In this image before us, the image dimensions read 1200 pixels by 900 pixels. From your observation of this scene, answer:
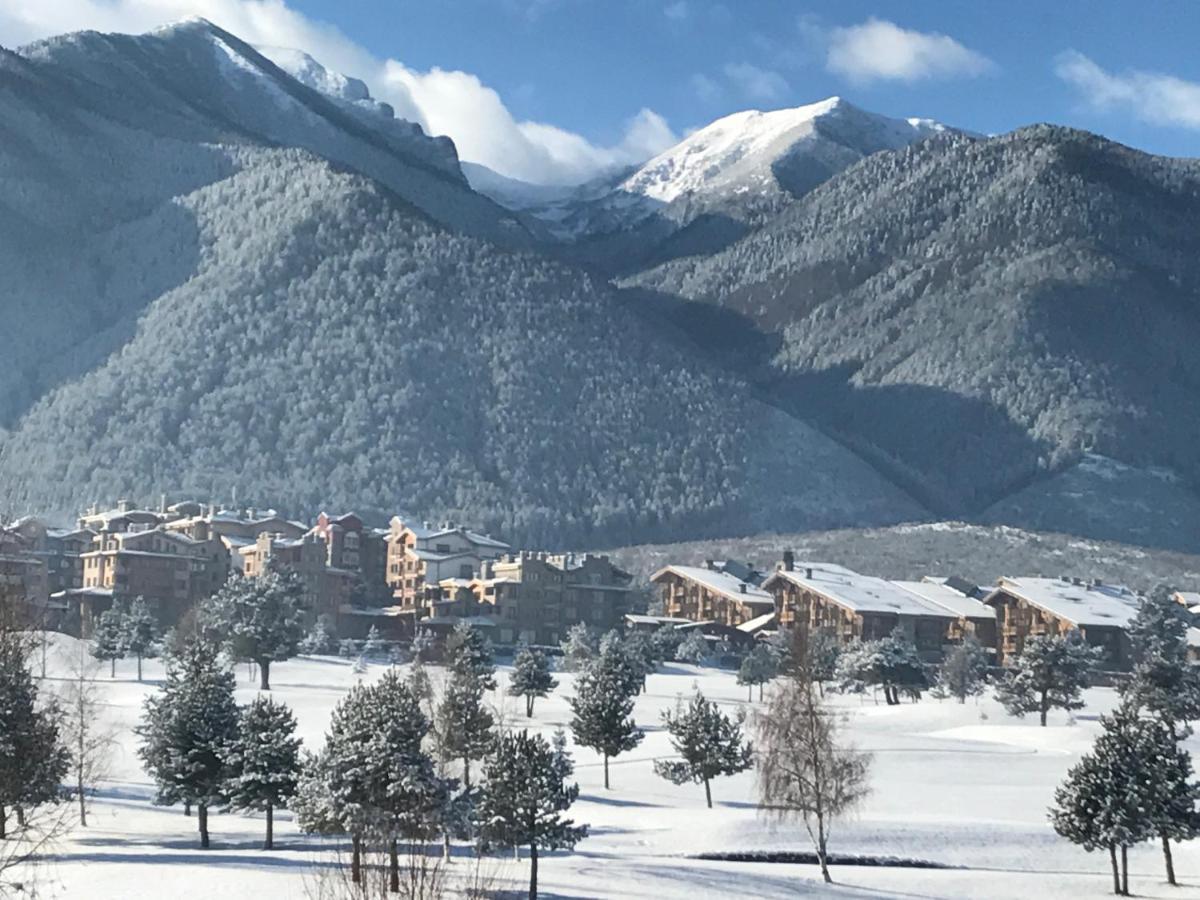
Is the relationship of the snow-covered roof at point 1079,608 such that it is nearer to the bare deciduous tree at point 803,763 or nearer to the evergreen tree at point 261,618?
the evergreen tree at point 261,618

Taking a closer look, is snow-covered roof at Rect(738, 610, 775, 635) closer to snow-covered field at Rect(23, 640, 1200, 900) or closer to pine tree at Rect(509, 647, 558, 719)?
snow-covered field at Rect(23, 640, 1200, 900)

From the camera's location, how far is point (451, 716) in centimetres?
8844

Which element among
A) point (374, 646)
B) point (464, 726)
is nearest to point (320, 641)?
point (374, 646)

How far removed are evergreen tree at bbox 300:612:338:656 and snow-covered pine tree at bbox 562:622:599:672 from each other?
1928cm

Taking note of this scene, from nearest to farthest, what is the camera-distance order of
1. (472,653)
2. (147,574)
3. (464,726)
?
(464,726)
(472,653)
(147,574)

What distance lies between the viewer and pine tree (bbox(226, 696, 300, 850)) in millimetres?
71562

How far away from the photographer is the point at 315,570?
18488cm

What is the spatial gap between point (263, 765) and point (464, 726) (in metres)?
17.6

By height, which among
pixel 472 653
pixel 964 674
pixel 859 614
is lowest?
pixel 964 674

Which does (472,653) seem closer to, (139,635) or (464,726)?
(139,635)

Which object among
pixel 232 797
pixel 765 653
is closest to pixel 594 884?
pixel 232 797

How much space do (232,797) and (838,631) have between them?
408ft

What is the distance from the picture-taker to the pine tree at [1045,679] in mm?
129375

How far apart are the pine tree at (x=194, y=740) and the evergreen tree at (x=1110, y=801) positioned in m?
32.9
